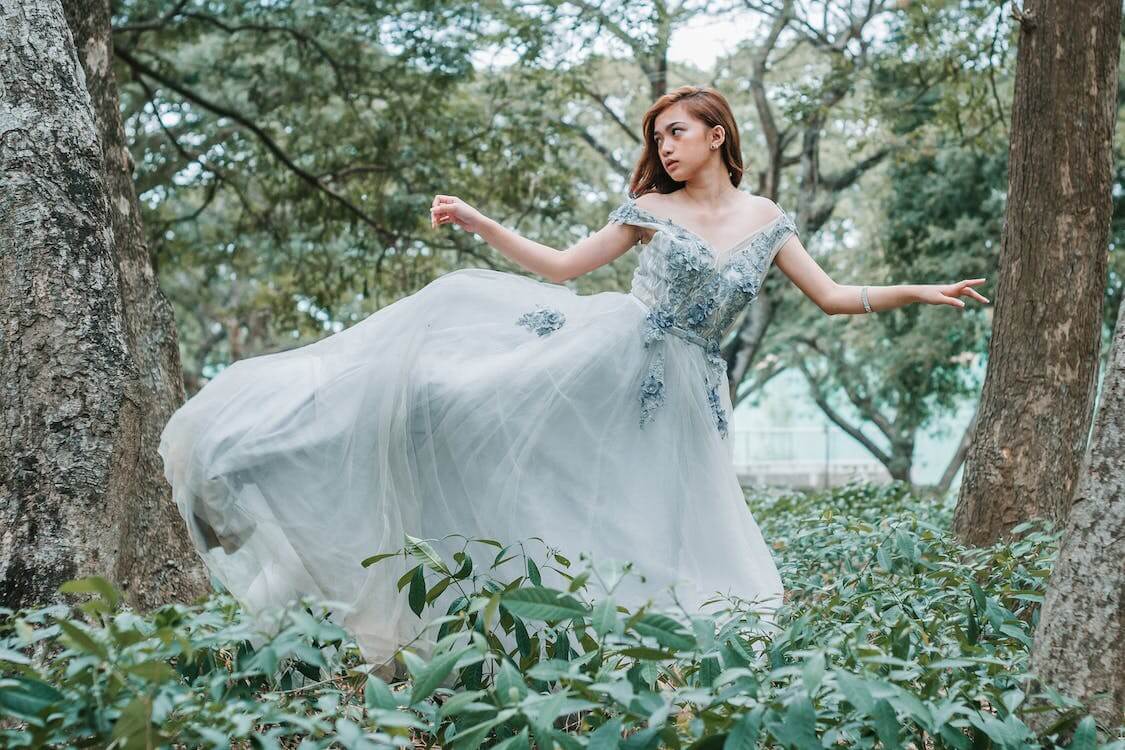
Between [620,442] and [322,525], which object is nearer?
[322,525]

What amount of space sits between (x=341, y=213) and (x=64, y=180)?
7512 mm

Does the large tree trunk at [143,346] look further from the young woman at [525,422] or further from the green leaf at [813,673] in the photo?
the green leaf at [813,673]

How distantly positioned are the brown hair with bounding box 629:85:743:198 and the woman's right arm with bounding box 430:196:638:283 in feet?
0.83

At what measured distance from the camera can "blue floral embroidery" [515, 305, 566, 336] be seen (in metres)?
3.58

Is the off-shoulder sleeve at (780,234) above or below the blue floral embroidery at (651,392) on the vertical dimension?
above

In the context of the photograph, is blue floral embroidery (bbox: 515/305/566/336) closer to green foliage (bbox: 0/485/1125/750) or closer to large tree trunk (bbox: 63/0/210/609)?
green foliage (bbox: 0/485/1125/750)

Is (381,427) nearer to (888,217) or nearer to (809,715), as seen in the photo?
(809,715)

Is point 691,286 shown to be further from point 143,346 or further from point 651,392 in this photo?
point 143,346

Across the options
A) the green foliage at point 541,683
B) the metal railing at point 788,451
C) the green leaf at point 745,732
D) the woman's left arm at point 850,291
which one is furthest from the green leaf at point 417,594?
the metal railing at point 788,451

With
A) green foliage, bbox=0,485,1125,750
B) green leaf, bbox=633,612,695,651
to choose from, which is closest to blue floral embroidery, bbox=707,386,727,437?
green foliage, bbox=0,485,1125,750

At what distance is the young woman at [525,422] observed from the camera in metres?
2.98

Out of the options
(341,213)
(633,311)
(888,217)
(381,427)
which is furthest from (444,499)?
(888,217)

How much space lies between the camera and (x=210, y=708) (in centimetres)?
201

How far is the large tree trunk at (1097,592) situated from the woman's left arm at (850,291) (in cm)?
106
